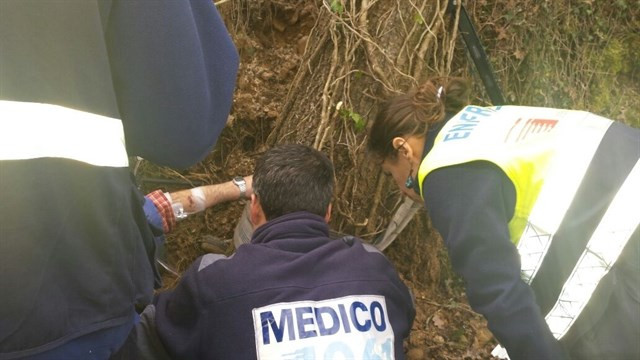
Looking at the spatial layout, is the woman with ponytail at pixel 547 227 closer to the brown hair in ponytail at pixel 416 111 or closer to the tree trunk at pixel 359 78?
the brown hair in ponytail at pixel 416 111

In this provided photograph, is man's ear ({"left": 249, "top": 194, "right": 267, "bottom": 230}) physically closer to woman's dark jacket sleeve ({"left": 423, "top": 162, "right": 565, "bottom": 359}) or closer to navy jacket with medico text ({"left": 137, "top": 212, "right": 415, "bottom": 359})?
navy jacket with medico text ({"left": 137, "top": 212, "right": 415, "bottom": 359})

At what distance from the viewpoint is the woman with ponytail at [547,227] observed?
169cm

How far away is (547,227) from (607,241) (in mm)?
173

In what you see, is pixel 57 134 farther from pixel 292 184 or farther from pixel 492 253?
pixel 492 253

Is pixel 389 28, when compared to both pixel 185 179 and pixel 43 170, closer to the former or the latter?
pixel 185 179

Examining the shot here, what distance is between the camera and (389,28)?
3059mm

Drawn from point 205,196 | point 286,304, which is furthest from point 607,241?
point 205,196

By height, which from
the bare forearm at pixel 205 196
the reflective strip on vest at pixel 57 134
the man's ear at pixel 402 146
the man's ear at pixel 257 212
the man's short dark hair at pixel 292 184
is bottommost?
the bare forearm at pixel 205 196

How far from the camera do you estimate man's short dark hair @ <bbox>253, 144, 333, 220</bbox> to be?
2207 mm

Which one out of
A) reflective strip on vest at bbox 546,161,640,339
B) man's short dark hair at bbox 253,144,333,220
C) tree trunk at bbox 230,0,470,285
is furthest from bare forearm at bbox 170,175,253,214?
reflective strip on vest at bbox 546,161,640,339

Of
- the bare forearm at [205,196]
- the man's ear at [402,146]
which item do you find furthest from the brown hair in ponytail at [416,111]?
the bare forearm at [205,196]

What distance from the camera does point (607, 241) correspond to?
5.54 ft

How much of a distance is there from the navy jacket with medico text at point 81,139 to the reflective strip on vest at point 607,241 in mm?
1240

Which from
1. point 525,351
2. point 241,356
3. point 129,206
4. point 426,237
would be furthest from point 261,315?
point 426,237
